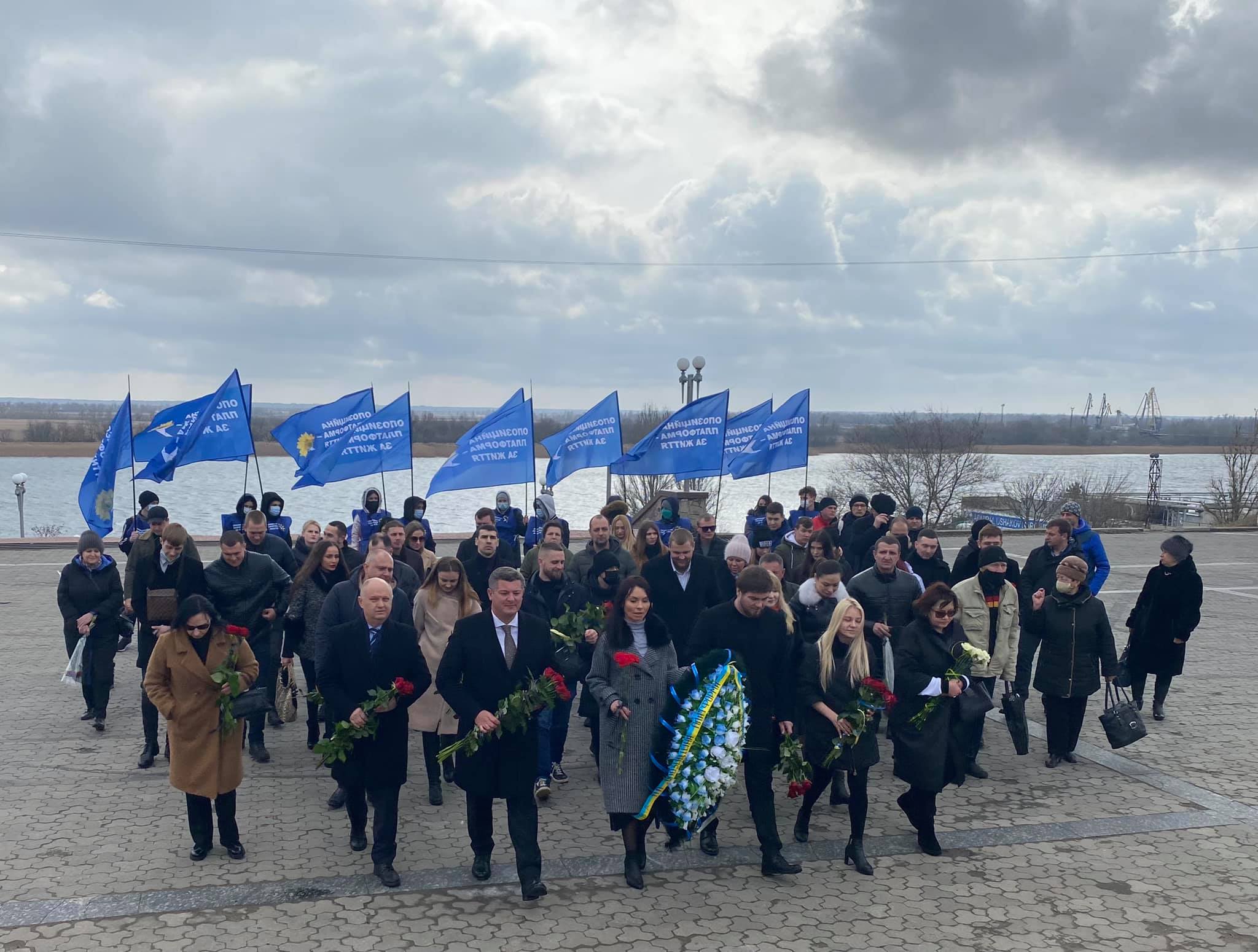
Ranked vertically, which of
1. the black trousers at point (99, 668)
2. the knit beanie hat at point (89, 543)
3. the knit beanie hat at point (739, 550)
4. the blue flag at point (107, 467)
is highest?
the blue flag at point (107, 467)

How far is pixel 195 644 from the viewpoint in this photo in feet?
19.7

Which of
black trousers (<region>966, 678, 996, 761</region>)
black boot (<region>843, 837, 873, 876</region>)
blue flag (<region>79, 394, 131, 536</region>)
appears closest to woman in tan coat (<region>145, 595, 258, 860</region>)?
black boot (<region>843, 837, 873, 876</region>)

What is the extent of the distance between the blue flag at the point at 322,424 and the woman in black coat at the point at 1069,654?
953 cm

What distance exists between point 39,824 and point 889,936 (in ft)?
17.1

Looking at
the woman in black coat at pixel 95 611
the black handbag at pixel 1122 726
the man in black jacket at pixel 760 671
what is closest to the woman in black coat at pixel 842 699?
the man in black jacket at pixel 760 671

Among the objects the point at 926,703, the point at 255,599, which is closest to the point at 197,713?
the point at 255,599

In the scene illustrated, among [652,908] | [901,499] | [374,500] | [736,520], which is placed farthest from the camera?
[901,499]

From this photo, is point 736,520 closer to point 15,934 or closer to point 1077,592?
point 1077,592

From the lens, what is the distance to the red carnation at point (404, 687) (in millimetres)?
Result: 5625

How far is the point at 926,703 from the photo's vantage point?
609 cm

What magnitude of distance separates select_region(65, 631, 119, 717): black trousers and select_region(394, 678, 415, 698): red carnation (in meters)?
4.34

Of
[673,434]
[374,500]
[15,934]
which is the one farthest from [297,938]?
[673,434]

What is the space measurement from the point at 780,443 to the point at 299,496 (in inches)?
1350

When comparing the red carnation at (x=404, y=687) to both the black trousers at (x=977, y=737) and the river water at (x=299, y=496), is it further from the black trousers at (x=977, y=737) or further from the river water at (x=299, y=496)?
the river water at (x=299, y=496)
